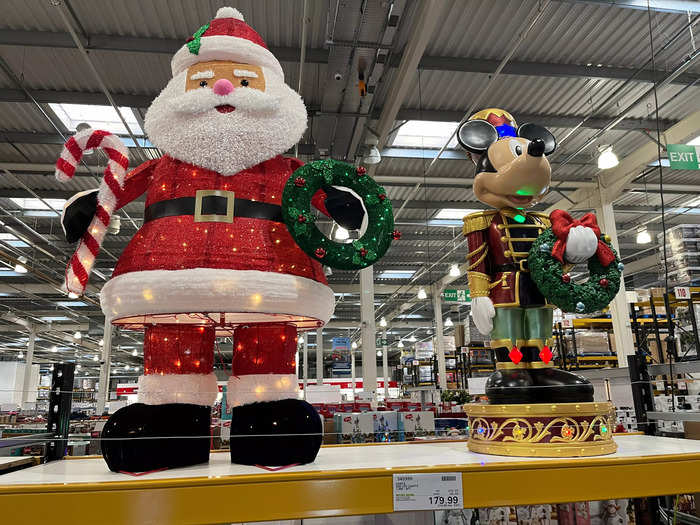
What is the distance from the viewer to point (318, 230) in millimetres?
1314

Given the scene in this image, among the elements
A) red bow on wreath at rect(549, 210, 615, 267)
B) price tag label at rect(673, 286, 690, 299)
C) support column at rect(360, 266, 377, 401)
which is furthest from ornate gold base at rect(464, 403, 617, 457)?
support column at rect(360, 266, 377, 401)

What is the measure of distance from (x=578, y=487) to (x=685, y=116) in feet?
24.4

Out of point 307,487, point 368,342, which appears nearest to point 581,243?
point 307,487

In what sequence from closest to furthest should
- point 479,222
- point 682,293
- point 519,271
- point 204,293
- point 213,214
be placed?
point 204,293, point 213,214, point 519,271, point 479,222, point 682,293

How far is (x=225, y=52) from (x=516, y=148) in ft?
3.16

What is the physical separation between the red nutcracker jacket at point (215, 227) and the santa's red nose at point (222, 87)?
8.9 inches

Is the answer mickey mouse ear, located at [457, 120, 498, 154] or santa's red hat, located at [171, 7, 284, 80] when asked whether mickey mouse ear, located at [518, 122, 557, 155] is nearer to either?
mickey mouse ear, located at [457, 120, 498, 154]

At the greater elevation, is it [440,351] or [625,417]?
[440,351]

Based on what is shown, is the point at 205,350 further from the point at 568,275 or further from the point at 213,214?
the point at 568,275

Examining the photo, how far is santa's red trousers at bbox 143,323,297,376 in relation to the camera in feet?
4.68

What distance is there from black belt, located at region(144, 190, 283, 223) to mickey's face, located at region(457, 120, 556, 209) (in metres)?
0.71

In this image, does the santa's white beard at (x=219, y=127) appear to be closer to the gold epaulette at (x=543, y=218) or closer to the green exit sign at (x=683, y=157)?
the gold epaulette at (x=543, y=218)

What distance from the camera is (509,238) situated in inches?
64.4

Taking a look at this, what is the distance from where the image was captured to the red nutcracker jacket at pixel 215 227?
1.33 metres
